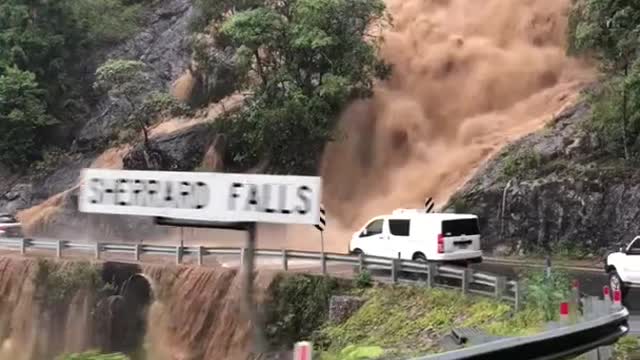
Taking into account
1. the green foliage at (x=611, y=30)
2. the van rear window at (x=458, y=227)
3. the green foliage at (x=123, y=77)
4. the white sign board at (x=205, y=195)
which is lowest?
the white sign board at (x=205, y=195)

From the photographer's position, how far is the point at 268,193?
5.24m

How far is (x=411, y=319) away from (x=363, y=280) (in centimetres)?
272

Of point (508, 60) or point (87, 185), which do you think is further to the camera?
point (508, 60)

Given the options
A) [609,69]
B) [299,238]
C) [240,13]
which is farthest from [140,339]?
[609,69]

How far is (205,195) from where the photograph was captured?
5.37m

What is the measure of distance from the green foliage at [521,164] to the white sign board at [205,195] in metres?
25.6

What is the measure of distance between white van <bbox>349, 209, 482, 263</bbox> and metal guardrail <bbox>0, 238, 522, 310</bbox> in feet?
5.19

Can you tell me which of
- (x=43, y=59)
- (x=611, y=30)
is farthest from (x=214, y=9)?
(x=43, y=59)

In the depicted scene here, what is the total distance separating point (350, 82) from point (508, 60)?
711 centimetres

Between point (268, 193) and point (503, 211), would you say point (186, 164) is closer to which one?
point (503, 211)

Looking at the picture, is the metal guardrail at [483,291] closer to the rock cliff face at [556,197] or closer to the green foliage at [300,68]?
the rock cliff face at [556,197]

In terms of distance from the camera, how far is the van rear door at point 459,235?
2180 cm

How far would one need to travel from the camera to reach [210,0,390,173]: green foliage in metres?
34.2

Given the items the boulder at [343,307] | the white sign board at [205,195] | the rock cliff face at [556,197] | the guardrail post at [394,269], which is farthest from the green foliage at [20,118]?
the white sign board at [205,195]
